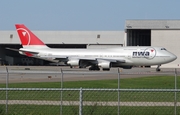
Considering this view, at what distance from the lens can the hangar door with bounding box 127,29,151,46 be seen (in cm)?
8101

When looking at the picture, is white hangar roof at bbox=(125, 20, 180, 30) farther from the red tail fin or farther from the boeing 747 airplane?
the boeing 747 airplane

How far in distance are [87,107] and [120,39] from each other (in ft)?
235

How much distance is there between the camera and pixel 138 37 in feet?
281

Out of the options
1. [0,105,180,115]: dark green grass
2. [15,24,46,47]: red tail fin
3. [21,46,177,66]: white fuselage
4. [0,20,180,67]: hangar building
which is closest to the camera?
[0,105,180,115]: dark green grass

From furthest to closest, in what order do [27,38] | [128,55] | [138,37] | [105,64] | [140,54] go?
[138,37]
[27,38]
[128,55]
[140,54]
[105,64]

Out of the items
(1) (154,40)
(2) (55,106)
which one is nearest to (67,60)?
(1) (154,40)

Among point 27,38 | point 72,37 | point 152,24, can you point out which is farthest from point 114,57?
point 72,37

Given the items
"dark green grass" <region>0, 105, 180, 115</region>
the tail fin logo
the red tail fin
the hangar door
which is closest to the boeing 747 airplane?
the red tail fin

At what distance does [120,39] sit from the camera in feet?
283

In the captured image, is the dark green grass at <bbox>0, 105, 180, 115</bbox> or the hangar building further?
the hangar building

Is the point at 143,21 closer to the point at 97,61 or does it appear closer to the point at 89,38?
the point at 89,38

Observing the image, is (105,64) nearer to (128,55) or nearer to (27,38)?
(128,55)

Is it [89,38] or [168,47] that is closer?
[168,47]

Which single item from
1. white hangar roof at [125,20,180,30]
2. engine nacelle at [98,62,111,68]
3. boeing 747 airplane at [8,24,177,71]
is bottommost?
engine nacelle at [98,62,111,68]
